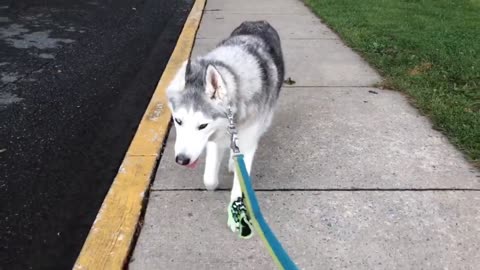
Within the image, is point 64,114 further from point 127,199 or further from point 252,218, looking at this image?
point 252,218

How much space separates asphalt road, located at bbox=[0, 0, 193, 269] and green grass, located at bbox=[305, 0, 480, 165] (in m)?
2.84

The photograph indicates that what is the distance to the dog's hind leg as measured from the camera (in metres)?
3.52

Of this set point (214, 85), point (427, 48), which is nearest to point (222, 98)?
point (214, 85)

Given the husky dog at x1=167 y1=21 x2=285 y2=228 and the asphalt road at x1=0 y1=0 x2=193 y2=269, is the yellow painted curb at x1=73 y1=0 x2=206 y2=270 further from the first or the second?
the husky dog at x1=167 y1=21 x2=285 y2=228

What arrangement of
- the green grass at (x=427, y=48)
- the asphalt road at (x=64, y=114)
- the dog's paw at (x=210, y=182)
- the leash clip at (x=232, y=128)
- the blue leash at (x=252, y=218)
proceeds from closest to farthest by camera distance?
the blue leash at (x=252, y=218)
the leash clip at (x=232, y=128)
the asphalt road at (x=64, y=114)
the dog's paw at (x=210, y=182)
the green grass at (x=427, y=48)

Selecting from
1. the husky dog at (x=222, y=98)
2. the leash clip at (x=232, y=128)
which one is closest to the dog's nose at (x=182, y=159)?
the husky dog at (x=222, y=98)

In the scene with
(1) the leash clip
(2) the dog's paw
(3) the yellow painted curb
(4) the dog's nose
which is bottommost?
(3) the yellow painted curb

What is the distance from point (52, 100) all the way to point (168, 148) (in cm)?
195

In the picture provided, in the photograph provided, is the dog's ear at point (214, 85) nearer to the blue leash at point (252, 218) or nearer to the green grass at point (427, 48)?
the blue leash at point (252, 218)

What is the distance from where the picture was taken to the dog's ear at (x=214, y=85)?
2.88 meters

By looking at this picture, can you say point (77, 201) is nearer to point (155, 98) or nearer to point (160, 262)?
point (160, 262)

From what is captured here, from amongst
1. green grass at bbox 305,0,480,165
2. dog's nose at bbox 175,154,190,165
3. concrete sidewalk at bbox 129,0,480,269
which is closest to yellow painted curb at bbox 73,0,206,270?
concrete sidewalk at bbox 129,0,480,269

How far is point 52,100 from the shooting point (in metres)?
5.66

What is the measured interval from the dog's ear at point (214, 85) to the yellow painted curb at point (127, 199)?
100 centimetres
